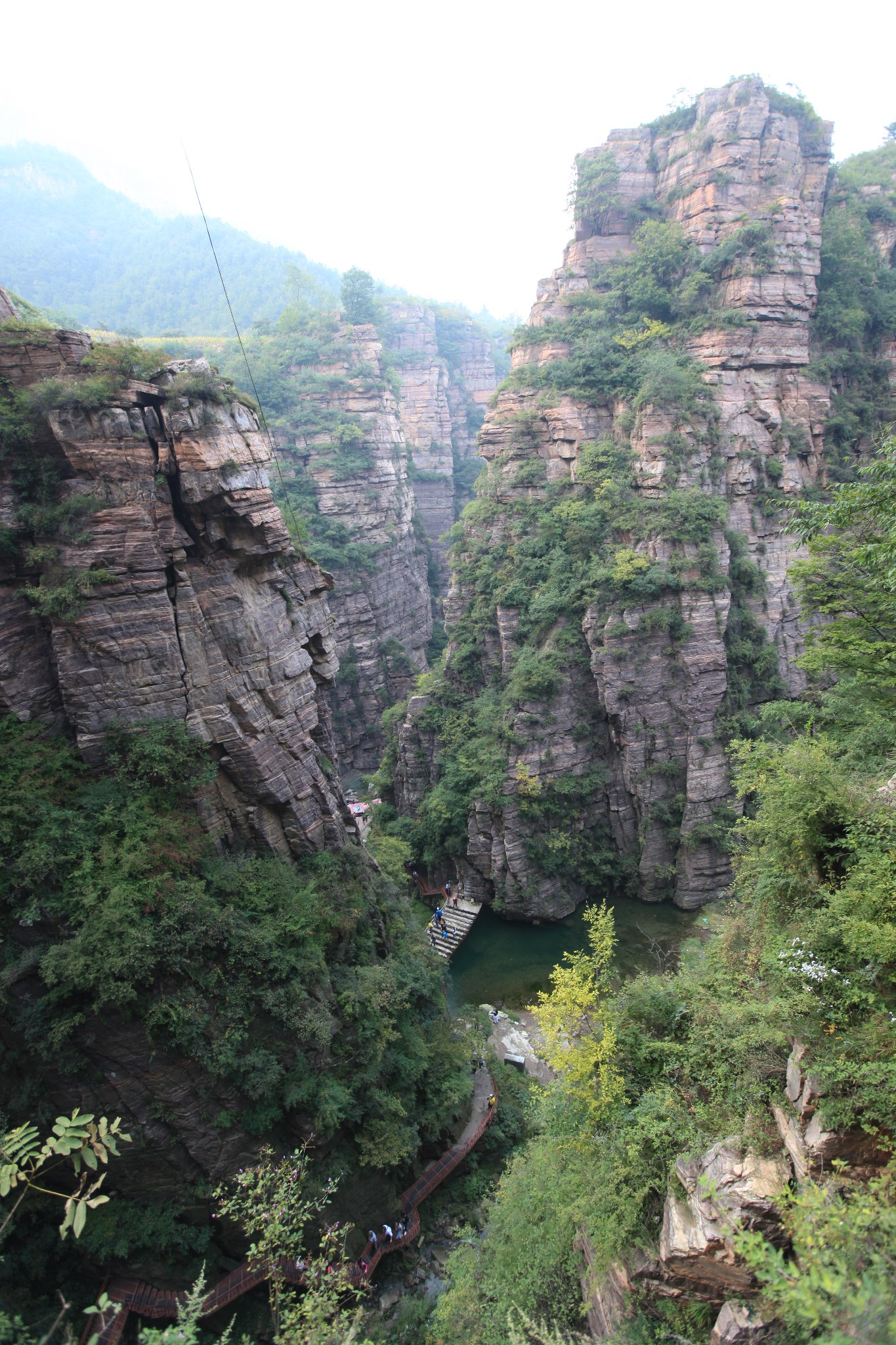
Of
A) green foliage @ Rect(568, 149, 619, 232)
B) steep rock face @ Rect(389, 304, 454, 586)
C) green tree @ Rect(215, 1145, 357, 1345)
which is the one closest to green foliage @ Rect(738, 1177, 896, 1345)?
green tree @ Rect(215, 1145, 357, 1345)

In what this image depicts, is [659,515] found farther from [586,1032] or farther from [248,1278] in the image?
[248,1278]

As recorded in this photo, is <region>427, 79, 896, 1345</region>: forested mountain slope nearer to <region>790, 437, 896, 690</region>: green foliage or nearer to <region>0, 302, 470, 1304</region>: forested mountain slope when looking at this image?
<region>790, 437, 896, 690</region>: green foliage

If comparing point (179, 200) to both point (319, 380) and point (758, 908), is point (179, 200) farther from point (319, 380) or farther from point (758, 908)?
point (758, 908)

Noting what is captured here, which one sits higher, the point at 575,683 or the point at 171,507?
the point at 171,507

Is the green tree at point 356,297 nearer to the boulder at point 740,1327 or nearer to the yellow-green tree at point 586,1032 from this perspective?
the yellow-green tree at point 586,1032

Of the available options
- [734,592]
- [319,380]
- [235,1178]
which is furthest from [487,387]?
[235,1178]

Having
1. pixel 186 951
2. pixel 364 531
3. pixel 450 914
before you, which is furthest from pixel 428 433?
pixel 186 951
